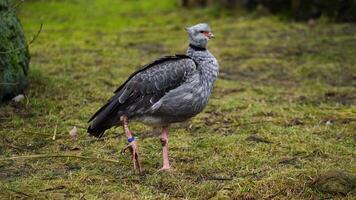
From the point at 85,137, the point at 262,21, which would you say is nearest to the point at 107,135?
the point at 85,137

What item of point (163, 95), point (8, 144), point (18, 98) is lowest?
point (18, 98)

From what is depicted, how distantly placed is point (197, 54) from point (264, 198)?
148 centimetres

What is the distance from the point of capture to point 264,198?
4555 mm

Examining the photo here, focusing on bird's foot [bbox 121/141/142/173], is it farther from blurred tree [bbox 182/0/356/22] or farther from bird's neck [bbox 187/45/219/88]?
blurred tree [bbox 182/0/356/22]

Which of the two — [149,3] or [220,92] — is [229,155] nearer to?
[220,92]

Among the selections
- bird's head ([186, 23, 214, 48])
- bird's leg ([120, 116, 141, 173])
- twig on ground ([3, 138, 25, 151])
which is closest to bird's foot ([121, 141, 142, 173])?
bird's leg ([120, 116, 141, 173])

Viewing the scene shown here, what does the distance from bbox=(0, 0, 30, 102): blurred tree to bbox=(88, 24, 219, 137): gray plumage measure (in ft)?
8.42

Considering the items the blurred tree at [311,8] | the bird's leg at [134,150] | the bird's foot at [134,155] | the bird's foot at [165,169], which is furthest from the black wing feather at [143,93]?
the blurred tree at [311,8]

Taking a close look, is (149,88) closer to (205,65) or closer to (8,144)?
(205,65)

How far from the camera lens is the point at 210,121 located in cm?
716

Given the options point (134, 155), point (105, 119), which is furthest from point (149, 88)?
point (134, 155)

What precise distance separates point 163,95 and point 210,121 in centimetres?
196

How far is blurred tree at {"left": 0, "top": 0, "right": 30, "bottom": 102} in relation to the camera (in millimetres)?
7562

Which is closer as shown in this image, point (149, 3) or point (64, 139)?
point (64, 139)
